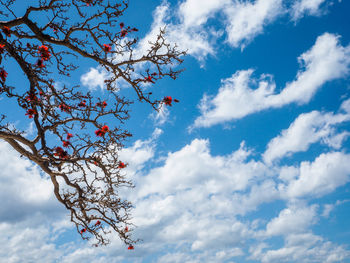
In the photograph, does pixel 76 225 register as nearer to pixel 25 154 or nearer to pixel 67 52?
pixel 25 154

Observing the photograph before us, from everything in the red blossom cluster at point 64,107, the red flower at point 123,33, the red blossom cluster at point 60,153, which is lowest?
the red blossom cluster at point 60,153

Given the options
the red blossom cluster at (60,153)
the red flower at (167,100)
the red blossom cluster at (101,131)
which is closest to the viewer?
the red blossom cluster at (60,153)

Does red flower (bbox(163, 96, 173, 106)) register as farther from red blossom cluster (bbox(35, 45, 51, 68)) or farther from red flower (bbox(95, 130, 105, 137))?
red blossom cluster (bbox(35, 45, 51, 68))

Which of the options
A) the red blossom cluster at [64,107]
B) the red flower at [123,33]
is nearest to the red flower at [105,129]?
the red blossom cluster at [64,107]

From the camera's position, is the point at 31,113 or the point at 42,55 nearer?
the point at 31,113

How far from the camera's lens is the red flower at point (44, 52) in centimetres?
530

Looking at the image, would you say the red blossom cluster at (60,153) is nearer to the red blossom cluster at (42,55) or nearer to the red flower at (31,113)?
the red flower at (31,113)

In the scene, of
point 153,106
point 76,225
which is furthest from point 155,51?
point 76,225

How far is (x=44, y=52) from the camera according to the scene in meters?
5.34

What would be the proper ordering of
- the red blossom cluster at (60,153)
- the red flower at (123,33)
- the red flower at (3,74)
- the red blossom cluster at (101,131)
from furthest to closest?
the red flower at (123,33), the red blossom cluster at (101,131), the red blossom cluster at (60,153), the red flower at (3,74)

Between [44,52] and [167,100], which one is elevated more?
[44,52]

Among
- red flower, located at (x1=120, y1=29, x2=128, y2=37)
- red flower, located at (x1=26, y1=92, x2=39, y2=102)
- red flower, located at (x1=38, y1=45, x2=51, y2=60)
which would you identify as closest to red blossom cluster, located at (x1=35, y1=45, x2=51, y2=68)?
red flower, located at (x1=38, y1=45, x2=51, y2=60)

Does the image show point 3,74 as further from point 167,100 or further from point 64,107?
point 167,100

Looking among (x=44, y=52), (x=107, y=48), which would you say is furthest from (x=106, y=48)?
(x=44, y=52)
